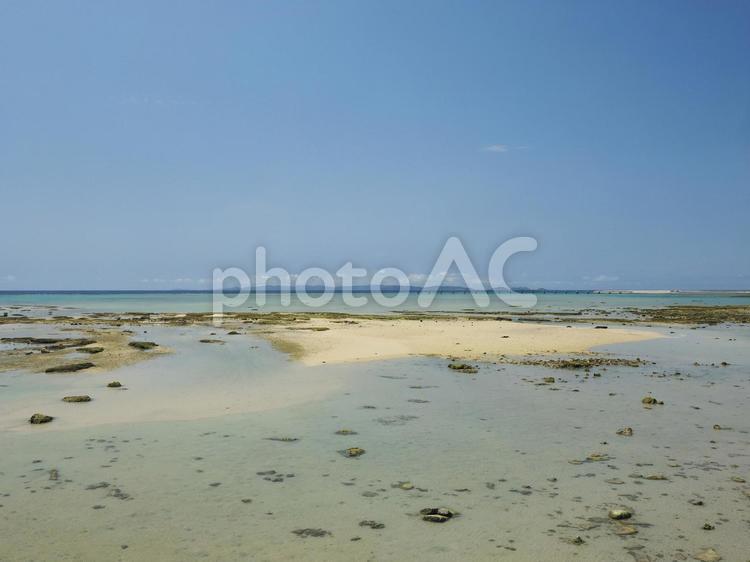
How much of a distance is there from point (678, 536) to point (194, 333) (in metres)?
35.4

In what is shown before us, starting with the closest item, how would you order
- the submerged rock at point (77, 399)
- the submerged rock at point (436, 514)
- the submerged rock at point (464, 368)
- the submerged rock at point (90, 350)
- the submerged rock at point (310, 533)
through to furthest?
the submerged rock at point (310, 533) → the submerged rock at point (436, 514) → the submerged rock at point (77, 399) → the submerged rock at point (464, 368) → the submerged rock at point (90, 350)

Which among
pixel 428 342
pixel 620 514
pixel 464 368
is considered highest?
pixel 620 514

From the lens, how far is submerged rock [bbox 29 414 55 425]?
12.0 metres

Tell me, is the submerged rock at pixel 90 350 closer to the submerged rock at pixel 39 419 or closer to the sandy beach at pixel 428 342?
the sandy beach at pixel 428 342

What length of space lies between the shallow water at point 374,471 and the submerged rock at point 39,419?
0.32 m

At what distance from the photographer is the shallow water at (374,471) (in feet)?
21.3

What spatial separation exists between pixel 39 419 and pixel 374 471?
27.6ft

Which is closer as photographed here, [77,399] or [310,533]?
[310,533]

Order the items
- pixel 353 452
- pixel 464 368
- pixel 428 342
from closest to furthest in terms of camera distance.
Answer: pixel 353 452
pixel 464 368
pixel 428 342

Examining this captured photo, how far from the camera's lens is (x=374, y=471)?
9047 millimetres

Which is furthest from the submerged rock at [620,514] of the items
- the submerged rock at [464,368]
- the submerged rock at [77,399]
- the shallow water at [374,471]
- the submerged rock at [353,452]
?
the submerged rock at [77,399]

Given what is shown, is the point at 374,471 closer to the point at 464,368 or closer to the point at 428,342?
the point at 464,368

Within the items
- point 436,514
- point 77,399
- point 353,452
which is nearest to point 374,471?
point 353,452

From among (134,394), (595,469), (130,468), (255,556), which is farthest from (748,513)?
(134,394)
